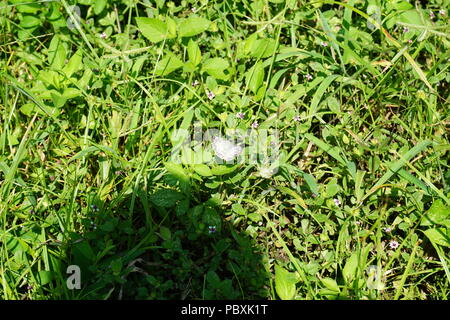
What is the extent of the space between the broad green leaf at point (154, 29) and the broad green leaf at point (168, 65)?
94 millimetres

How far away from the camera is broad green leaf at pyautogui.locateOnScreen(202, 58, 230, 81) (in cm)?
250

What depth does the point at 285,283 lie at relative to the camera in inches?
82.2

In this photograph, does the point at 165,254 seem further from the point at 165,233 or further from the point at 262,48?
the point at 262,48

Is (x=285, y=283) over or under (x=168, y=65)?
under

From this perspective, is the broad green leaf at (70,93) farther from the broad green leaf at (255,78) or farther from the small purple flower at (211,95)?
the broad green leaf at (255,78)

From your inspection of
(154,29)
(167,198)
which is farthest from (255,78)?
(167,198)

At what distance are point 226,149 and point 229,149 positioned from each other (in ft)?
0.04

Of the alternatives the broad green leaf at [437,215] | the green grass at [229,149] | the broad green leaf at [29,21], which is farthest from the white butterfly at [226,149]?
the broad green leaf at [29,21]

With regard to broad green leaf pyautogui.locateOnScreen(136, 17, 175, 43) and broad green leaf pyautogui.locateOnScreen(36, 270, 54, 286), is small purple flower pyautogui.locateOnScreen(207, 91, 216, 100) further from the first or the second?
broad green leaf pyautogui.locateOnScreen(36, 270, 54, 286)

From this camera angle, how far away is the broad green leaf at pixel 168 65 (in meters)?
2.48

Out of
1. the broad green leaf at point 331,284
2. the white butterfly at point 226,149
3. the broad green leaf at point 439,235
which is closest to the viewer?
the broad green leaf at point 331,284

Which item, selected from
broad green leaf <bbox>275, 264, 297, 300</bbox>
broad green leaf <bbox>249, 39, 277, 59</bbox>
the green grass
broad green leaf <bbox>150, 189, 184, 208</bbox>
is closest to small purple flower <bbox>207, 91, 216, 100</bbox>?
the green grass

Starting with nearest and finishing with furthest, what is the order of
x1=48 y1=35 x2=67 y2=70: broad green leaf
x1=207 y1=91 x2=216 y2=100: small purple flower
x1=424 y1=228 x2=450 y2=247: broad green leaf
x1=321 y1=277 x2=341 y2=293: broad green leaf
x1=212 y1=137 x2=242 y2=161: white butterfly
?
x1=321 y1=277 x2=341 y2=293: broad green leaf → x1=424 y1=228 x2=450 y2=247: broad green leaf → x1=212 y1=137 x2=242 y2=161: white butterfly → x1=207 y1=91 x2=216 y2=100: small purple flower → x1=48 y1=35 x2=67 y2=70: broad green leaf

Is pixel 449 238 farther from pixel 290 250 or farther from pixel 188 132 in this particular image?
pixel 188 132
